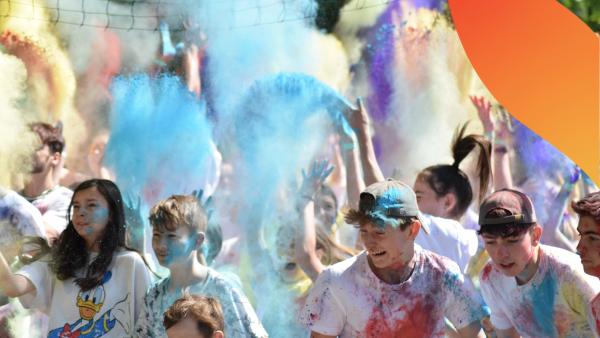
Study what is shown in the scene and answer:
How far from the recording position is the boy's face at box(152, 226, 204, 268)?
290 centimetres

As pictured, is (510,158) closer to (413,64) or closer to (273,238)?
(413,64)

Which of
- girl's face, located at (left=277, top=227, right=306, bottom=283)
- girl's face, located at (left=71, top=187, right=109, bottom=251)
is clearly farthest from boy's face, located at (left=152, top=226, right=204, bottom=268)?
girl's face, located at (left=277, top=227, right=306, bottom=283)

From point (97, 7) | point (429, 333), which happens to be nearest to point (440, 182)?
point (429, 333)

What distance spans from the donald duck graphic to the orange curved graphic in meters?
3.21

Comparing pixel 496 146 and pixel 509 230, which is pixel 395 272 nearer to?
pixel 509 230

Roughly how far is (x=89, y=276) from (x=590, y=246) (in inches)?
93.6

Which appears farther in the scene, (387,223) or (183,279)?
(183,279)

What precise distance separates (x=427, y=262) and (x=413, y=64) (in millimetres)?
2293

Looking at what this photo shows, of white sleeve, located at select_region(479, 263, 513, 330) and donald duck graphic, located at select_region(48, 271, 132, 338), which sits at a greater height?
white sleeve, located at select_region(479, 263, 513, 330)

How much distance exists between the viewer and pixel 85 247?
3020mm

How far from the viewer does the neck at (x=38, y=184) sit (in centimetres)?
362

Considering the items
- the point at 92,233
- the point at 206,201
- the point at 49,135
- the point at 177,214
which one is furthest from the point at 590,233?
the point at 49,135

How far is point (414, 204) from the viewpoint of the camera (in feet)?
8.18

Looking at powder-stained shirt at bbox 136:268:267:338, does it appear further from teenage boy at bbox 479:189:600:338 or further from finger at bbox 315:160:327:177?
finger at bbox 315:160:327:177
